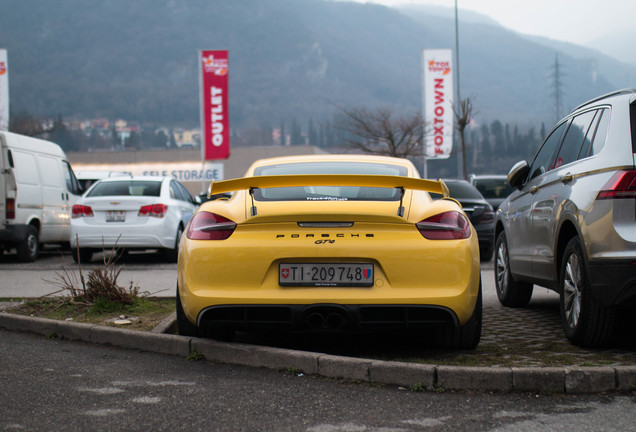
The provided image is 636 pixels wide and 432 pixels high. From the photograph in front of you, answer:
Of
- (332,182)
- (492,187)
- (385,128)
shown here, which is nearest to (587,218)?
(332,182)

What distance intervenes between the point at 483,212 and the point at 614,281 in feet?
30.1

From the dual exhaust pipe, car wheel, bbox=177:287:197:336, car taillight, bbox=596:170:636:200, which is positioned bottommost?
car wheel, bbox=177:287:197:336

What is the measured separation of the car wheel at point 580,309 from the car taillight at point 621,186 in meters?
0.50

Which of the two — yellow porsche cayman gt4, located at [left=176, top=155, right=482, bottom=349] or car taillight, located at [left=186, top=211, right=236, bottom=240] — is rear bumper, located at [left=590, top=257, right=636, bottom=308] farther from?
car taillight, located at [left=186, top=211, right=236, bottom=240]

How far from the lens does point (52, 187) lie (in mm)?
15172

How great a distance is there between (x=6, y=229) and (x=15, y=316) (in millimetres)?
7600

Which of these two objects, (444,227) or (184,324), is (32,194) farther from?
(444,227)

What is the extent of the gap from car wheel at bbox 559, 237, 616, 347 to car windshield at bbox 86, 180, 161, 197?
31.1ft

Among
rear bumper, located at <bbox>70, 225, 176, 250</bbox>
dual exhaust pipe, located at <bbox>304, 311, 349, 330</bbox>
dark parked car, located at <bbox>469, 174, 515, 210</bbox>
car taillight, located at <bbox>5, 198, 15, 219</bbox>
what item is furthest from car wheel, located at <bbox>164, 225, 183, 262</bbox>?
dark parked car, located at <bbox>469, 174, 515, 210</bbox>

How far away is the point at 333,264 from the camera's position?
458 cm

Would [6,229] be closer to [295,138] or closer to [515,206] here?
[515,206]

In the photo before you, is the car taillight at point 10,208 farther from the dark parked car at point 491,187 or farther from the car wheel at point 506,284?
the dark parked car at point 491,187

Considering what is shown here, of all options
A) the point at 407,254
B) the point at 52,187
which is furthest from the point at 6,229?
the point at 407,254

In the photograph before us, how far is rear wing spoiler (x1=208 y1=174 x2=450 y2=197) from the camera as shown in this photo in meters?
Answer: 4.78
